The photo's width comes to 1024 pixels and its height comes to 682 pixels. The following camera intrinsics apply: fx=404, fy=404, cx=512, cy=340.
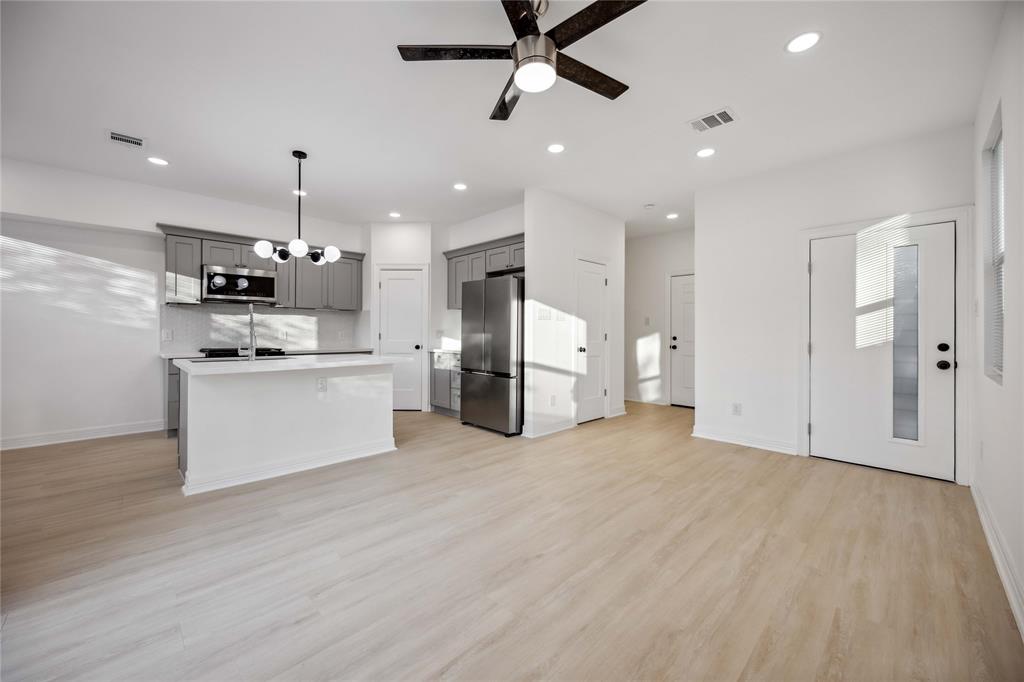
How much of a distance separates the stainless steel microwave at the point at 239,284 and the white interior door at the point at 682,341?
599 cm

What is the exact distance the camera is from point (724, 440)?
4367 mm

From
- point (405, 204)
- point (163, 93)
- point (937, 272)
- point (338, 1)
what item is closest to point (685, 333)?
point (937, 272)

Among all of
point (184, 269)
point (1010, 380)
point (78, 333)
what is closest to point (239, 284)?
Result: point (184, 269)

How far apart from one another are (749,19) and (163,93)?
3745 mm

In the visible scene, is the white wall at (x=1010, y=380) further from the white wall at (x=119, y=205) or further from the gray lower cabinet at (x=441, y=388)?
the white wall at (x=119, y=205)

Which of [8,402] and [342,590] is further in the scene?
[8,402]

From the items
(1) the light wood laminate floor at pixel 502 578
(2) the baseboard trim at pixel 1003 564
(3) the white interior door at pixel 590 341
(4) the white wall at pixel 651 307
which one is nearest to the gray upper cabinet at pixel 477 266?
Result: (3) the white interior door at pixel 590 341

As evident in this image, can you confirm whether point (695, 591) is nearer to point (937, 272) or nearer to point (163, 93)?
point (937, 272)

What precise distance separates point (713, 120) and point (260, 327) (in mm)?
5818

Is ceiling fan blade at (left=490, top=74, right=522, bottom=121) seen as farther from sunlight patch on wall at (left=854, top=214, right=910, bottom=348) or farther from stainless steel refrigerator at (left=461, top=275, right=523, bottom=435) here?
sunlight patch on wall at (left=854, top=214, right=910, bottom=348)

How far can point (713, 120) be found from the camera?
10.3 feet

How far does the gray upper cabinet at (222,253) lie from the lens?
496 centimetres

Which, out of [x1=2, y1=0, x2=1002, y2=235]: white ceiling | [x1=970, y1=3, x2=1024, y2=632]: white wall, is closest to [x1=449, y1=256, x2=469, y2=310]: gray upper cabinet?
[x1=2, y1=0, x2=1002, y2=235]: white ceiling

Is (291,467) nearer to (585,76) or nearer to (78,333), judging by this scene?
(78,333)
